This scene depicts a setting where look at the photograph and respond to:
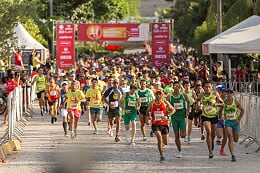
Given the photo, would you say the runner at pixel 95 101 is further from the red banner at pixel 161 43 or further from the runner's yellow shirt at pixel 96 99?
the red banner at pixel 161 43

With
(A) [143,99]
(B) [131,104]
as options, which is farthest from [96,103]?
(B) [131,104]

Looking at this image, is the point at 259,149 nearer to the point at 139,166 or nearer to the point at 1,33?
the point at 139,166

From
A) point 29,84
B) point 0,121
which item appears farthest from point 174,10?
point 0,121

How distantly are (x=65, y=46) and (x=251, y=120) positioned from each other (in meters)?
23.8

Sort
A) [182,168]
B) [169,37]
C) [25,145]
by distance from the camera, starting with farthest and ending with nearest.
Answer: [169,37], [25,145], [182,168]

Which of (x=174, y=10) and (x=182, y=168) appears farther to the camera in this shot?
(x=174, y=10)

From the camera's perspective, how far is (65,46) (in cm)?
4034

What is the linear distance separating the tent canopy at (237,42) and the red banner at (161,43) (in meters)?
16.3

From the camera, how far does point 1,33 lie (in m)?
23.7

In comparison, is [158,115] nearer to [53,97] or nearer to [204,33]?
[53,97]

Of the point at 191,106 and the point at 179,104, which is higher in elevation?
the point at 179,104

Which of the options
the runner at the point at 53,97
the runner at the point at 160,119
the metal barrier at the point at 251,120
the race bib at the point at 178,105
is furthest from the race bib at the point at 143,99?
the runner at the point at 53,97

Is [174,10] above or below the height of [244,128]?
above

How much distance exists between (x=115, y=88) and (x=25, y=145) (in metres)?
2.81
